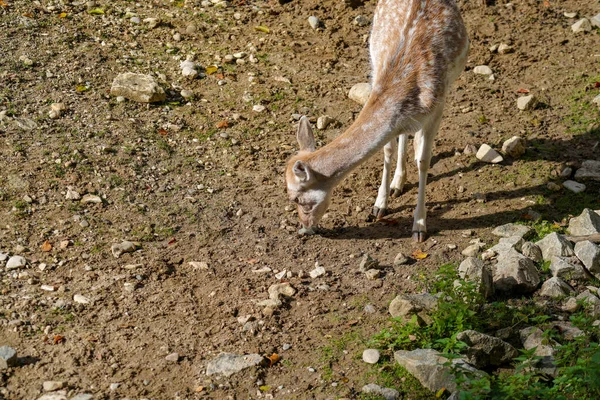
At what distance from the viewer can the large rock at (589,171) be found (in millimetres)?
7379

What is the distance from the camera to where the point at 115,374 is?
5137mm

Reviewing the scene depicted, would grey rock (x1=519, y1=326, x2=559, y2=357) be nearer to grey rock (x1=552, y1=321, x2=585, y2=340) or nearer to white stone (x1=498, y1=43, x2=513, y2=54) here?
grey rock (x1=552, y1=321, x2=585, y2=340)

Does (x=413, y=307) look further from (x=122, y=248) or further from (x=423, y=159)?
(x=122, y=248)

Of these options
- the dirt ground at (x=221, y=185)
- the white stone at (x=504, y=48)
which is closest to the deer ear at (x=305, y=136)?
the dirt ground at (x=221, y=185)

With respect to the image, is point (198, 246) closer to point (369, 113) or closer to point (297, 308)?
point (297, 308)

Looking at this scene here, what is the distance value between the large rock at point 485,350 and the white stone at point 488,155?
289 centimetres

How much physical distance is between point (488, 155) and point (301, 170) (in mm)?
2223

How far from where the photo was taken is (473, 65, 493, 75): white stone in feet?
29.0

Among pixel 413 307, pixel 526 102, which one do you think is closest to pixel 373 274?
pixel 413 307

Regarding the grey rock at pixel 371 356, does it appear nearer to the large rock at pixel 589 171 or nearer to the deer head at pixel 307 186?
the deer head at pixel 307 186

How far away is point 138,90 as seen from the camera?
816cm

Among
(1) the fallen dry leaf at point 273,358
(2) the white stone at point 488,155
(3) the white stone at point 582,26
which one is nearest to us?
(1) the fallen dry leaf at point 273,358

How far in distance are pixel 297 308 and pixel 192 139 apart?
8.75 feet

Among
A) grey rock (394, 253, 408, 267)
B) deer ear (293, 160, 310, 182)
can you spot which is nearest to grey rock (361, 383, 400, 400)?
grey rock (394, 253, 408, 267)
